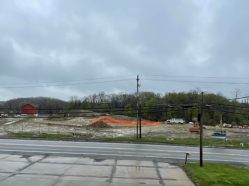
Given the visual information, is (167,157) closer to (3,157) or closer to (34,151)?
(34,151)

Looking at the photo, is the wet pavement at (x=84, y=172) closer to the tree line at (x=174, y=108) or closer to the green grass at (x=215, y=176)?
the green grass at (x=215, y=176)

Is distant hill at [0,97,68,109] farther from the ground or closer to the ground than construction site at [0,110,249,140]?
farther from the ground

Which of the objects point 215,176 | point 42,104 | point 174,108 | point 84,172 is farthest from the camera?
point 42,104

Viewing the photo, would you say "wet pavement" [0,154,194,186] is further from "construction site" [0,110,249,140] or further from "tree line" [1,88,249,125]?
"tree line" [1,88,249,125]

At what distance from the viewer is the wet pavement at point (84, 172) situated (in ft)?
35.3

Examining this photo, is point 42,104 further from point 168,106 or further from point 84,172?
point 84,172

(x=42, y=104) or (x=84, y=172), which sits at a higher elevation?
(x=42, y=104)

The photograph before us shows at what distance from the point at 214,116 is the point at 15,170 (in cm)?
7650

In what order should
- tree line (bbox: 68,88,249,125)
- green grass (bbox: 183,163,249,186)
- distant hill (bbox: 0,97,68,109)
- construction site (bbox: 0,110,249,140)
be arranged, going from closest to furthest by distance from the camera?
green grass (bbox: 183,163,249,186) → construction site (bbox: 0,110,249,140) → tree line (bbox: 68,88,249,125) → distant hill (bbox: 0,97,68,109)

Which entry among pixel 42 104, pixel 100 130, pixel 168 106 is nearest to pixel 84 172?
Result: pixel 100 130

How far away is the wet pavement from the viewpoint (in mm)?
10766

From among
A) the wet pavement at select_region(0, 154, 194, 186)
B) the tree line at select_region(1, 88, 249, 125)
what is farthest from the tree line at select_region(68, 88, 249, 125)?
the wet pavement at select_region(0, 154, 194, 186)

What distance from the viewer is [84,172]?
1241 cm

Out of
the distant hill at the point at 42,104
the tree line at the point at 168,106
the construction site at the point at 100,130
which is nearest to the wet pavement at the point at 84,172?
the construction site at the point at 100,130
